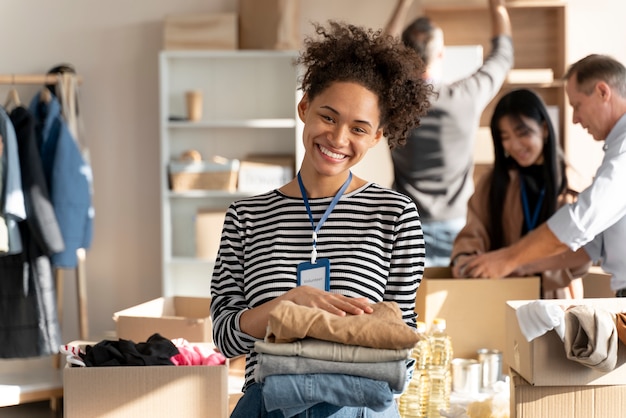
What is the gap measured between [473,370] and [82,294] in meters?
3.33

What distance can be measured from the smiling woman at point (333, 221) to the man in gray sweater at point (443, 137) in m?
2.57

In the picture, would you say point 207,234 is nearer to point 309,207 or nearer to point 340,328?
point 309,207

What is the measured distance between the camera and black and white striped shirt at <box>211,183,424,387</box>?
152 centimetres

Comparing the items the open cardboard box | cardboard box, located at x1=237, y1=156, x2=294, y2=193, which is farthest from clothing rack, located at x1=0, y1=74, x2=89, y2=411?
the open cardboard box

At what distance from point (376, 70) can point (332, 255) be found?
35 cm

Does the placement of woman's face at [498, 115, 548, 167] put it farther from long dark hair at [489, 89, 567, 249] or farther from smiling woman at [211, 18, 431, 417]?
smiling woman at [211, 18, 431, 417]

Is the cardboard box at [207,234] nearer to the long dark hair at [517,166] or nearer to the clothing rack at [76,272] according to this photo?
the clothing rack at [76,272]

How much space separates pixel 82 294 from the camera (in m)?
5.39

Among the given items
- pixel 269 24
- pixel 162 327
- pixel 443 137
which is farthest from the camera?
pixel 269 24

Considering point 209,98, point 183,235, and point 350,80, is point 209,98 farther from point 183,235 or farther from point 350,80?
point 350,80

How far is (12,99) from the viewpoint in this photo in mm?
5379

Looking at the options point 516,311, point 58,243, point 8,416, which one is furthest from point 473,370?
point 8,416

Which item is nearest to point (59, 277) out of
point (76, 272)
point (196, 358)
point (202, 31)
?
point (76, 272)

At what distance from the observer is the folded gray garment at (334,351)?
1304 millimetres
